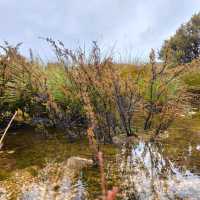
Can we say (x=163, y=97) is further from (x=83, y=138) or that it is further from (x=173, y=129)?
(x=83, y=138)

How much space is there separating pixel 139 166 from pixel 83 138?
1.45 m

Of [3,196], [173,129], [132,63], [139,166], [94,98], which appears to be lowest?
[3,196]

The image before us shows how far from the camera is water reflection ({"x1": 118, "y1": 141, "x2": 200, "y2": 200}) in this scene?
2986mm

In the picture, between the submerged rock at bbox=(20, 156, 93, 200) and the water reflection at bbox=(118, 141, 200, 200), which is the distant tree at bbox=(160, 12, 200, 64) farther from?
the submerged rock at bbox=(20, 156, 93, 200)

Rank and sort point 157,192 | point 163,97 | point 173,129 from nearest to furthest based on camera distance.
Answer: point 157,192
point 173,129
point 163,97

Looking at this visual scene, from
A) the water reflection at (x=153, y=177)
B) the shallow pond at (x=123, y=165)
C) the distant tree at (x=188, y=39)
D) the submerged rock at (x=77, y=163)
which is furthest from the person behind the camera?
the distant tree at (x=188, y=39)

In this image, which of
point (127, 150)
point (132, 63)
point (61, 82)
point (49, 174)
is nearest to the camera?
point (49, 174)

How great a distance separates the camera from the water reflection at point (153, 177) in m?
2.99

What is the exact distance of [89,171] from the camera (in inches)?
144

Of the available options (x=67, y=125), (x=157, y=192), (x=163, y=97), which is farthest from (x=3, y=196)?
(x=163, y=97)

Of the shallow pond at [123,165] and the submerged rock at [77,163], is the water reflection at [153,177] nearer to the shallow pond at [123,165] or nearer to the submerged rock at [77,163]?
the shallow pond at [123,165]

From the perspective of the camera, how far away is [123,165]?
12.4ft

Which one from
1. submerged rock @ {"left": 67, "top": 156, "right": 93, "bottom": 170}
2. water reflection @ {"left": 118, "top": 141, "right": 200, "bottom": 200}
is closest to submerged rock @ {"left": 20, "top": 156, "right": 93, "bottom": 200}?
submerged rock @ {"left": 67, "top": 156, "right": 93, "bottom": 170}

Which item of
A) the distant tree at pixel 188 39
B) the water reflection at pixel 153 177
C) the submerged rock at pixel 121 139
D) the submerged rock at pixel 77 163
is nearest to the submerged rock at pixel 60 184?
Result: the submerged rock at pixel 77 163
